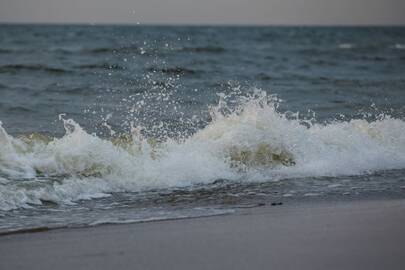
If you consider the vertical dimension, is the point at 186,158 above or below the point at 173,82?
below

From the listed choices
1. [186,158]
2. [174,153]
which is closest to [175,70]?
[174,153]

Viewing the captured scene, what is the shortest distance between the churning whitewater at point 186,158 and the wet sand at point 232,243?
57.4 inches

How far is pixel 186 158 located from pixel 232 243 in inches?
137

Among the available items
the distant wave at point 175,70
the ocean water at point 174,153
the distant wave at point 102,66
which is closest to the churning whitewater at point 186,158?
the ocean water at point 174,153

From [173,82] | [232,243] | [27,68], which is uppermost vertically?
[27,68]

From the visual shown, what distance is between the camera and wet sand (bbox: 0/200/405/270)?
479 cm

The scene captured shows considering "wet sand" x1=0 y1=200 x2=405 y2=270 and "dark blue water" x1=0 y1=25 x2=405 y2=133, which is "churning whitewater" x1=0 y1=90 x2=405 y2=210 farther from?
"dark blue water" x1=0 y1=25 x2=405 y2=133

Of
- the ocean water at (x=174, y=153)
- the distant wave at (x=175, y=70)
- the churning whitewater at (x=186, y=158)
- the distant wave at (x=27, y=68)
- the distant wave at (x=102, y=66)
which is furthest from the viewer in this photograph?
the distant wave at (x=102, y=66)

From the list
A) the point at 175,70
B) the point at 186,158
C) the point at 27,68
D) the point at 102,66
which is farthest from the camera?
the point at 102,66

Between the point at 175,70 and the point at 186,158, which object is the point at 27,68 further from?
the point at 186,158

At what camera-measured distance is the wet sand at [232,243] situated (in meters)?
4.79

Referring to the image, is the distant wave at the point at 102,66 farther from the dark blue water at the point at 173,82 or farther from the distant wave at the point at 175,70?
the distant wave at the point at 175,70

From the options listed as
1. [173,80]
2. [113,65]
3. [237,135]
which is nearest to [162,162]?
A: [237,135]

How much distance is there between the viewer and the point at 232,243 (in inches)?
209
